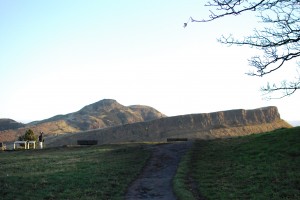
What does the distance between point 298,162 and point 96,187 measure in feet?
35.8

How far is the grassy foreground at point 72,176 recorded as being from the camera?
663 inches

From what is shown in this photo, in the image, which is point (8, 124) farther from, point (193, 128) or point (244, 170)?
point (244, 170)

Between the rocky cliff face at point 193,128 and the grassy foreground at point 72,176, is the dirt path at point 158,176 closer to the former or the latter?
the grassy foreground at point 72,176

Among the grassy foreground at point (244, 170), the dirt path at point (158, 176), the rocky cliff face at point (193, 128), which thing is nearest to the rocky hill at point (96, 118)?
the rocky cliff face at point (193, 128)

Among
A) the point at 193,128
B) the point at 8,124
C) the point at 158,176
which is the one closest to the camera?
the point at 158,176

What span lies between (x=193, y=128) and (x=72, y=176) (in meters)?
82.3

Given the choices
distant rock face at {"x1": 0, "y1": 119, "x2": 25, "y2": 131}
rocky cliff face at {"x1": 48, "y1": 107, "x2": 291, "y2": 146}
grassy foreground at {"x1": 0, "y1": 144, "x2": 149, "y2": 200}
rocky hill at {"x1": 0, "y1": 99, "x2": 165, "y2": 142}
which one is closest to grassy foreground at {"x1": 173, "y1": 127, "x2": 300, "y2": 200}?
grassy foreground at {"x1": 0, "y1": 144, "x2": 149, "y2": 200}

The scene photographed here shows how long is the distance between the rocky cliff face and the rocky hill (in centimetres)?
2942

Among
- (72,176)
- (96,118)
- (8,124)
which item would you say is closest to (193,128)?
(96,118)

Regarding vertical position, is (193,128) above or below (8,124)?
below

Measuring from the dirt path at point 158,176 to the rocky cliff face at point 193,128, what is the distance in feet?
190

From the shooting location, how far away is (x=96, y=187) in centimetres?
1786

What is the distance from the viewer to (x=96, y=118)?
5630 inches

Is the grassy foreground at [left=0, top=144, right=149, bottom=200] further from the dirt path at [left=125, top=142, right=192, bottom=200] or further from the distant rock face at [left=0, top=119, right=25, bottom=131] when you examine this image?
the distant rock face at [left=0, top=119, right=25, bottom=131]
